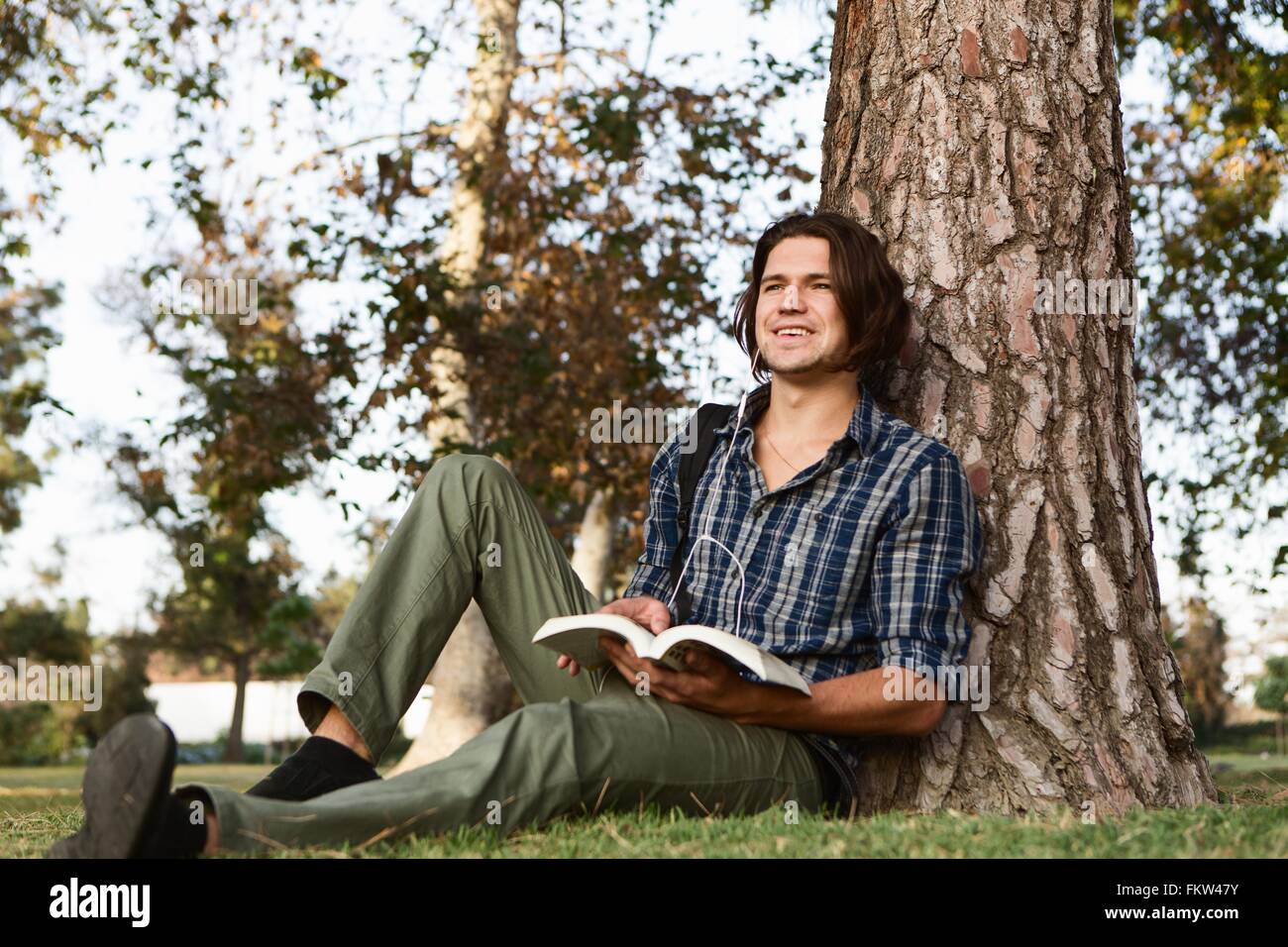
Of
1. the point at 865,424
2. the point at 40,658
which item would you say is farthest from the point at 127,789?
the point at 40,658

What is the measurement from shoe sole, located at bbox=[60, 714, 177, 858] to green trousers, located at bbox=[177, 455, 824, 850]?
0.14 meters

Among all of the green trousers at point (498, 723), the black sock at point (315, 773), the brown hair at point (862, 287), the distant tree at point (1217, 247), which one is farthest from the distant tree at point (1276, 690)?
the black sock at point (315, 773)

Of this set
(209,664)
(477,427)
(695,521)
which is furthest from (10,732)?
(695,521)

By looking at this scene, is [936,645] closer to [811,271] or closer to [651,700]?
[651,700]

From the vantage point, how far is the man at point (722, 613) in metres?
2.87

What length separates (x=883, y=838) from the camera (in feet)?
8.95

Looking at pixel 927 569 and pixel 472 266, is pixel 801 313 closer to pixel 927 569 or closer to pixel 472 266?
pixel 927 569

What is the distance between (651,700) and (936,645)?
27.9 inches

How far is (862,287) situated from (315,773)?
1.94 m

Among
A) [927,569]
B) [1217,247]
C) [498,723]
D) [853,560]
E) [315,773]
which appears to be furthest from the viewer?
[1217,247]
